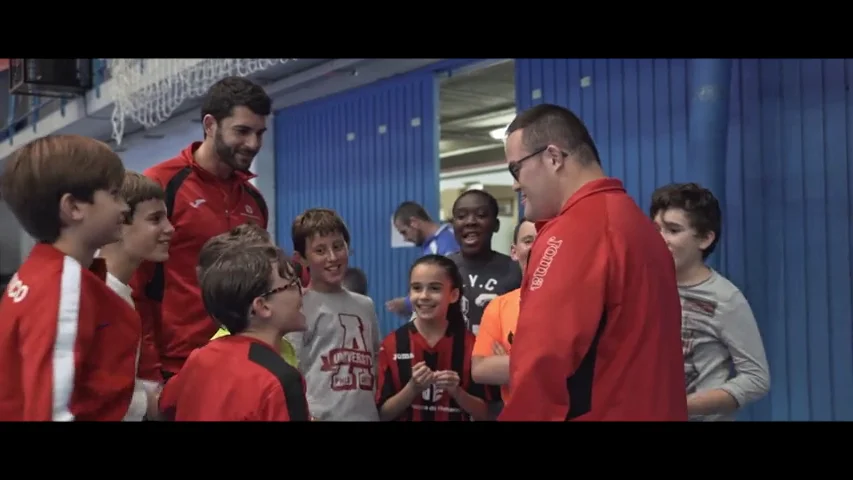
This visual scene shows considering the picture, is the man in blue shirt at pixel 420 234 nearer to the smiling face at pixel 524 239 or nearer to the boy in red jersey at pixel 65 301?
the smiling face at pixel 524 239

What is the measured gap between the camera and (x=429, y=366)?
3.63 meters

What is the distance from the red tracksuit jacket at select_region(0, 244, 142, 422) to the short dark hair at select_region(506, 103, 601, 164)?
1.31m

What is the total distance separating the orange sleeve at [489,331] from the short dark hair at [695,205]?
84 centimetres

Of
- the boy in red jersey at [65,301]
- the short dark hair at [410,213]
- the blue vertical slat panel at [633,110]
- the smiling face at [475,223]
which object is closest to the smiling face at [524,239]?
the smiling face at [475,223]

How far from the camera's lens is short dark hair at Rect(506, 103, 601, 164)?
2.28 m

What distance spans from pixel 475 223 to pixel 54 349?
2.80 meters

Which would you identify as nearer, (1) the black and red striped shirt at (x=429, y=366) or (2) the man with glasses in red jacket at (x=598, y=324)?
(2) the man with glasses in red jacket at (x=598, y=324)

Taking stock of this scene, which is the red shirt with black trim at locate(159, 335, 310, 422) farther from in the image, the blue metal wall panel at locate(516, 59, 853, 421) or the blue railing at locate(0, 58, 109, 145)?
the blue railing at locate(0, 58, 109, 145)

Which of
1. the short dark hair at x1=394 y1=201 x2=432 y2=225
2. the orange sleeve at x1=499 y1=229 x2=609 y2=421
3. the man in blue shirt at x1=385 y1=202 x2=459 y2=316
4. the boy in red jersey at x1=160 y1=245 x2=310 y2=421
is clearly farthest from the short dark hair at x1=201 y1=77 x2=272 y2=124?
the short dark hair at x1=394 y1=201 x2=432 y2=225

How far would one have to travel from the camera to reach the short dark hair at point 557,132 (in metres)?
2.28

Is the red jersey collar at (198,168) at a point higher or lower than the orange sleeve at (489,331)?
higher

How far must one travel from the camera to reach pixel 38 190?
193 centimetres

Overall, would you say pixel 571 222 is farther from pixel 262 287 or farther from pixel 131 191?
pixel 131 191
